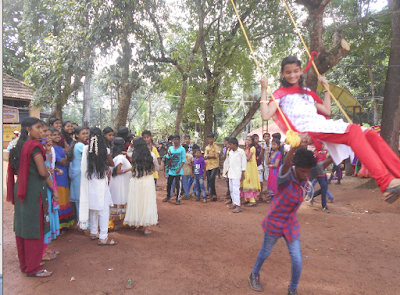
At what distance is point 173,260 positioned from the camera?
3.94 m

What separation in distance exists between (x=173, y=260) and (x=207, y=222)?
209 centimetres

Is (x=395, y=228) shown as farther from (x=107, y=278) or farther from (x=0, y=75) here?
(x=0, y=75)

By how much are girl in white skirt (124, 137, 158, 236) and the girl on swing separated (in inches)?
105

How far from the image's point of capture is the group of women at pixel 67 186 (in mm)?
3205

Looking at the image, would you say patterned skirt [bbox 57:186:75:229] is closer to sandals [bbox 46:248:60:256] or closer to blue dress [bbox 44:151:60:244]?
blue dress [bbox 44:151:60:244]

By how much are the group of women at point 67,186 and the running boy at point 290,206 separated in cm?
251

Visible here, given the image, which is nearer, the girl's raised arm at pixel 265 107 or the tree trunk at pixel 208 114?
the girl's raised arm at pixel 265 107

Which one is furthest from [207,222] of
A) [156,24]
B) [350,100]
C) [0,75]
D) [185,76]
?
[350,100]

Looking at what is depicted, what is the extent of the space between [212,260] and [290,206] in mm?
1674

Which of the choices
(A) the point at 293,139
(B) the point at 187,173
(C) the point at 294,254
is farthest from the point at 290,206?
(B) the point at 187,173

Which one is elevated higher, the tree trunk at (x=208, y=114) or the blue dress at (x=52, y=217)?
the tree trunk at (x=208, y=114)

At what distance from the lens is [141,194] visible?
4.82 m

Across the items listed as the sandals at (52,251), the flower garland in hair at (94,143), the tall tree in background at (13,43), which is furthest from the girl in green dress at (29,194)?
the tall tree in background at (13,43)

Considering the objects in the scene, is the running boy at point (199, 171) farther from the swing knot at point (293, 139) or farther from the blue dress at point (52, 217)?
the swing knot at point (293, 139)
